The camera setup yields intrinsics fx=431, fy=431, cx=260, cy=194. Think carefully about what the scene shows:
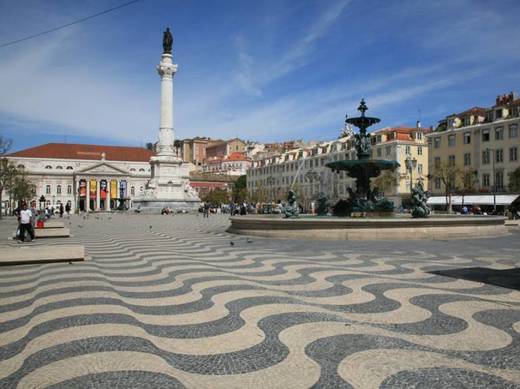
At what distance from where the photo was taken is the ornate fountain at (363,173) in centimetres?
2067

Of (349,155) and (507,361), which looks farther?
(349,155)

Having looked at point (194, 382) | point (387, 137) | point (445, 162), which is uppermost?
point (387, 137)

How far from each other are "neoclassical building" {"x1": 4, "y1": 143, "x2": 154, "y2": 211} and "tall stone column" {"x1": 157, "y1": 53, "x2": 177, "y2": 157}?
4992 centimetres

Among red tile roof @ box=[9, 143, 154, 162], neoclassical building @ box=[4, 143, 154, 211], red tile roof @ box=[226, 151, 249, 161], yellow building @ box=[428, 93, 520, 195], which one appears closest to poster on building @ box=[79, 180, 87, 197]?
neoclassical building @ box=[4, 143, 154, 211]

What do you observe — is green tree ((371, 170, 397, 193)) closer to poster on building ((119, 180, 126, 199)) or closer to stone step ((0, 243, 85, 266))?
stone step ((0, 243, 85, 266))

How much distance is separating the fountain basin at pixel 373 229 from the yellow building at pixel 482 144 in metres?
35.1

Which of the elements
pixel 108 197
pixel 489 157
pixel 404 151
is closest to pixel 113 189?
pixel 108 197

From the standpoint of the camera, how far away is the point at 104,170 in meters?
110

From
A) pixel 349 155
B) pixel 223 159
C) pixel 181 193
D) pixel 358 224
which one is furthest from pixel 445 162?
pixel 223 159

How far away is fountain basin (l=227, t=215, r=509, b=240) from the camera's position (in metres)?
15.6

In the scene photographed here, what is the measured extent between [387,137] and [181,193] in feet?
110

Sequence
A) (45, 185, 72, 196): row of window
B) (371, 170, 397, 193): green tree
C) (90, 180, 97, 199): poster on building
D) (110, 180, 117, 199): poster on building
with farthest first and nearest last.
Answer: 1. (110, 180, 117, 199): poster on building
2. (90, 180, 97, 199): poster on building
3. (45, 185, 72, 196): row of window
4. (371, 170, 397, 193): green tree

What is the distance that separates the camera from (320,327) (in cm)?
490

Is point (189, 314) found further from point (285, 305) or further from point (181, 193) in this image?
point (181, 193)
